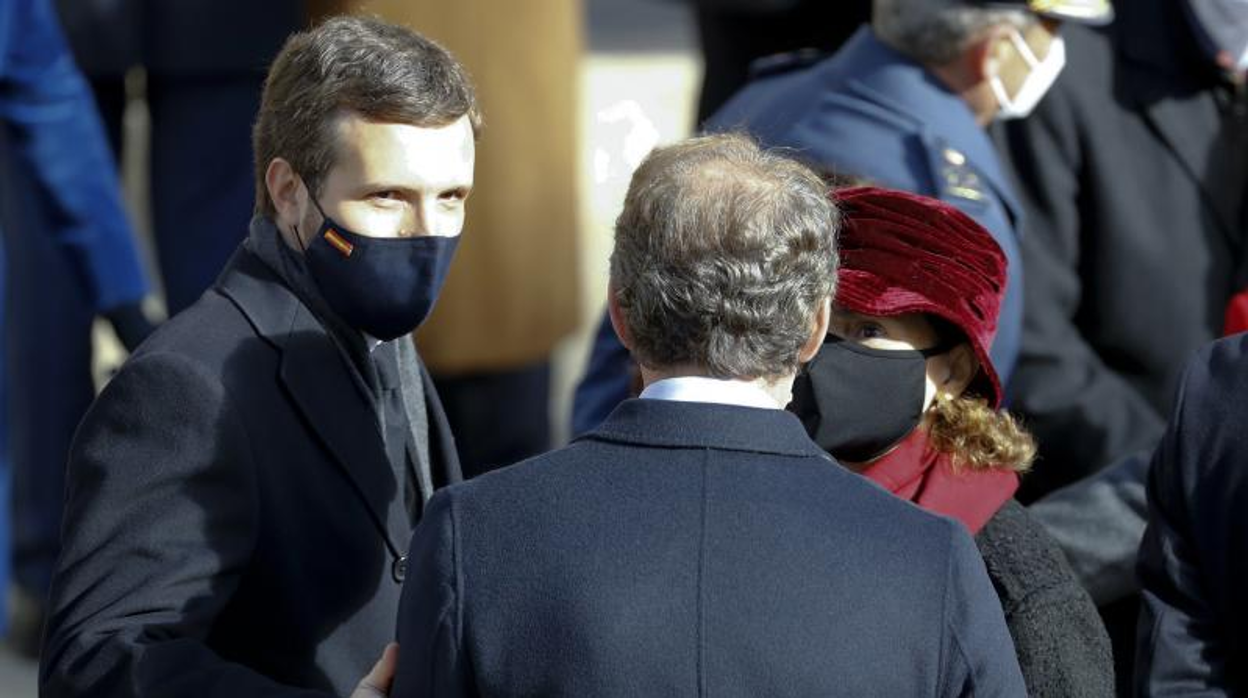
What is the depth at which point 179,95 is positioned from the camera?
502 cm

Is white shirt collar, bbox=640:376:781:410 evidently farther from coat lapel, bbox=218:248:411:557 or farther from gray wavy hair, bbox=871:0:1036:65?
gray wavy hair, bbox=871:0:1036:65

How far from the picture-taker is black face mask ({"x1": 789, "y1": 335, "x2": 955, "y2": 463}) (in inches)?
109

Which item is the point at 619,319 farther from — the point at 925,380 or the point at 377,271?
the point at 925,380

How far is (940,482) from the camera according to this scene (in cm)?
278

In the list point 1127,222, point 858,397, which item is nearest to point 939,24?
point 1127,222

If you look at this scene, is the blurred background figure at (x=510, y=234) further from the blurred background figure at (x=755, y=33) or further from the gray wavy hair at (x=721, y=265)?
the gray wavy hair at (x=721, y=265)

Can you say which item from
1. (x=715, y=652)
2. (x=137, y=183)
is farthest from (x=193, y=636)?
(x=137, y=183)

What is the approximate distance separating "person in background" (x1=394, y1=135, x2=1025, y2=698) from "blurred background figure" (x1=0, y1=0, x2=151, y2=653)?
2170mm

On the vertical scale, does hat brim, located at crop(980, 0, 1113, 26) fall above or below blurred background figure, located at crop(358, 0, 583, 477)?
above

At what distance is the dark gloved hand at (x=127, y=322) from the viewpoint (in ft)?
13.7

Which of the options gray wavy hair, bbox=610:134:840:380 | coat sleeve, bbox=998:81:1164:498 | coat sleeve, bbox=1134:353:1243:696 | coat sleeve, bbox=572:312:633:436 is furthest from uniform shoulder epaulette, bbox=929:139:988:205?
gray wavy hair, bbox=610:134:840:380

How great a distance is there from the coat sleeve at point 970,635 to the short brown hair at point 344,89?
85 centimetres

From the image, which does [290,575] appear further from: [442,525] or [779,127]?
[779,127]

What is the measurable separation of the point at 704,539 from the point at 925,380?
79cm
